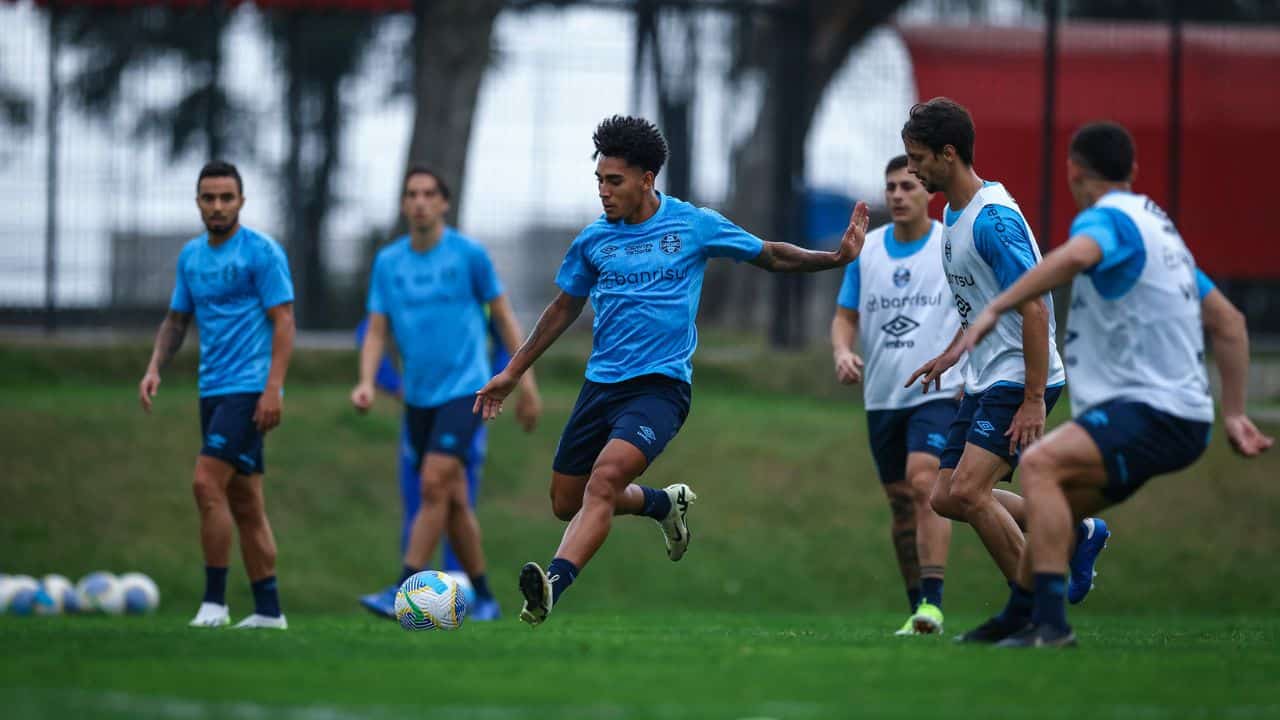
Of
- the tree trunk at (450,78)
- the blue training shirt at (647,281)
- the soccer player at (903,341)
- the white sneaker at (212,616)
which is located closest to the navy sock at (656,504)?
the blue training shirt at (647,281)

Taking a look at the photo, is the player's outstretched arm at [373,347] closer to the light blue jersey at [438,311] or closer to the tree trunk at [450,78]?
the light blue jersey at [438,311]

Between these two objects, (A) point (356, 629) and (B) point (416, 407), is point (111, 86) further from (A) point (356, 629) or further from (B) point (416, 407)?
(A) point (356, 629)

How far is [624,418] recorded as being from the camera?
812cm

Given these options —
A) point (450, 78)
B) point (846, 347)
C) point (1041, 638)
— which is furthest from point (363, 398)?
point (450, 78)

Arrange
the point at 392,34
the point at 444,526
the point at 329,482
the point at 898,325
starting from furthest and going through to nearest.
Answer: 1. the point at 392,34
2. the point at 329,482
3. the point at 444,526
4. the point at 898,325

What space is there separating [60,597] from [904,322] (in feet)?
20.0

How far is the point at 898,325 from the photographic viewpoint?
9875mm

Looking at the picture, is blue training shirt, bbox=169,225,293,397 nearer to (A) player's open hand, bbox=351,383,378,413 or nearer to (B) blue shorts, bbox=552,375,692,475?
(A) player's open hand, bbox=351,383,378,413

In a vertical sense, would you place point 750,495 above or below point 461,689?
below

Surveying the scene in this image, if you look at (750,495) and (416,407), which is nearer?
(416,407)

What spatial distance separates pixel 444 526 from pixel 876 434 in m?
2.93

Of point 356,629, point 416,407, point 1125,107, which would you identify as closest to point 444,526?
point 416,407

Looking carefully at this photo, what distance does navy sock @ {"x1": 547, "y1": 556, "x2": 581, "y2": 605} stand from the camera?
25.5 feet

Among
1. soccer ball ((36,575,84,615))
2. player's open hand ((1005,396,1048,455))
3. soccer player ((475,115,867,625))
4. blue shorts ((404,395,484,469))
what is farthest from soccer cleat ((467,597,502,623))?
player's open hand ((1005,396,1048,455))
